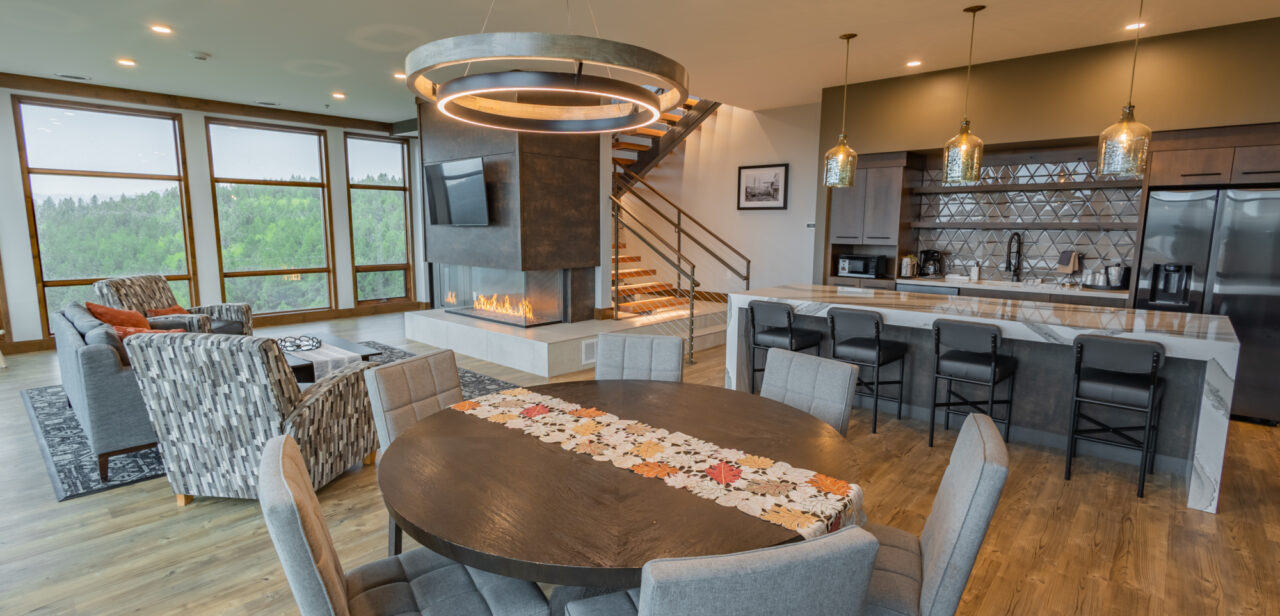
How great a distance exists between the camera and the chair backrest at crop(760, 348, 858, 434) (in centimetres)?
235

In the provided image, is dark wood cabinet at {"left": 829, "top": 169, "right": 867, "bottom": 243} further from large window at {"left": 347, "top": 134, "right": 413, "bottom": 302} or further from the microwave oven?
large window at {"left": 347, "top": 134, "right": 413, "bottom": 302}

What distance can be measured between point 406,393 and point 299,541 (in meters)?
1.17

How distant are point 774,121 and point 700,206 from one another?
160cm

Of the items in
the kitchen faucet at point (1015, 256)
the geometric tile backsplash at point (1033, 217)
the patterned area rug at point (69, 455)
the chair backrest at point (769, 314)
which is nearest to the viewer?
the patterned area rug at point (69, 455)

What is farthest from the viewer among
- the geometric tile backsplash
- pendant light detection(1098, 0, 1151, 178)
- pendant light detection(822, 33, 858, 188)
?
the geometric tile backsplash

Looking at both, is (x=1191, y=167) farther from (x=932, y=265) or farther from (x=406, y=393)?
(x=406, y=393)

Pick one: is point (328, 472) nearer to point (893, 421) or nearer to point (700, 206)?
point (893, 421)

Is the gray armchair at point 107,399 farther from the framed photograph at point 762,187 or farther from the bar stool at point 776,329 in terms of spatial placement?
the framed photograph at point 762,187

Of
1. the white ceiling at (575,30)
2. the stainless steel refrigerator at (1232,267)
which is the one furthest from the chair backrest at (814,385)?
the stainless steel refrigerator at (1232,267)

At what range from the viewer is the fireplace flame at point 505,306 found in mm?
6250

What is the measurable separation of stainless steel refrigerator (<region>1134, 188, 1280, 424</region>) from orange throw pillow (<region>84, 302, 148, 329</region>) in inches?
302

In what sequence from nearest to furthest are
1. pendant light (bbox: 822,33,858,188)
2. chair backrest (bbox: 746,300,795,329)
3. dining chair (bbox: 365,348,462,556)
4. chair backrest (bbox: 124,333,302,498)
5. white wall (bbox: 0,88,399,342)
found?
dining chair (bbox: 365,348,462,556) → chair backrest (bbox: 124,333,302,498) → chair backrest (bbox: 746,300,795,329) → pendant light (bbox: 822,33,858,188) → white wall (bbox: 0,88,399,342)

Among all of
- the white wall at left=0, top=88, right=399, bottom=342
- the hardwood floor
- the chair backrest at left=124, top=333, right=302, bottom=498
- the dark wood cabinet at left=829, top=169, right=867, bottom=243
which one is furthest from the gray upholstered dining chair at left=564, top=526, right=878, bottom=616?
the white wall at left=0, top=88, right=399, bottom=342

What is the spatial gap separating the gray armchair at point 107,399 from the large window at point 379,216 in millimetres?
5422
